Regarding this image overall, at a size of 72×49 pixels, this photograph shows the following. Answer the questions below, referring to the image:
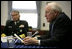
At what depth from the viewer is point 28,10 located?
12.7ft

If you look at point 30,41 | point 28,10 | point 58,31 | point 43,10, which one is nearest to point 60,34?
point 58,31

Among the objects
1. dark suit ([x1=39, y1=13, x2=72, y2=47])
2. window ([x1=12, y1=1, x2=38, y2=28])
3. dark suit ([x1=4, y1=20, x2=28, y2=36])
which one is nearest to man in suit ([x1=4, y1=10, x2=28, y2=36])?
dark suit ([x1=4, y1=20, x2=28, y2=36])

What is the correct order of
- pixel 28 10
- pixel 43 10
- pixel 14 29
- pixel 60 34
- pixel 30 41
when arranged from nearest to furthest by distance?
pixel 60 34 → pixel 30 41 → pixel 14 29 → pixel 43 10 → pixel 28 10

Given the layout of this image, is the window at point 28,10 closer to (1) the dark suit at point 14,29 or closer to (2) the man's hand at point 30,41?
(1) the dark suit at point 14,29

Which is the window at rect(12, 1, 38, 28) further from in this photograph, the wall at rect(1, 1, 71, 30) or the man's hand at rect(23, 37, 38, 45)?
the man's hand at rect(23, 37, 38, 45)

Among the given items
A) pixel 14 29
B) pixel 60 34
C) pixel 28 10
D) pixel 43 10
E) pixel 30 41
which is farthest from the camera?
pixel 28 10

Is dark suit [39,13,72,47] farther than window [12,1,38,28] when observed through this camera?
No

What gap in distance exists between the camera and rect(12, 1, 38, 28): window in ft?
12.4

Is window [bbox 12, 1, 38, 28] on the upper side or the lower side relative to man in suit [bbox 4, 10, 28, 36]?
upper

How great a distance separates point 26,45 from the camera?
1256mm

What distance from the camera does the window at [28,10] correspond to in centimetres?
379

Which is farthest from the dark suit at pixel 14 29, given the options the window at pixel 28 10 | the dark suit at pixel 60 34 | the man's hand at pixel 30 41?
the window at pixel 28 10

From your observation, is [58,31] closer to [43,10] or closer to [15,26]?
[15,26]

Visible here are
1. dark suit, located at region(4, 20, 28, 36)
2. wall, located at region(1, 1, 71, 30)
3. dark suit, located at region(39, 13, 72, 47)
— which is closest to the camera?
dark suit, located at region(39, 13, 72, 47)
